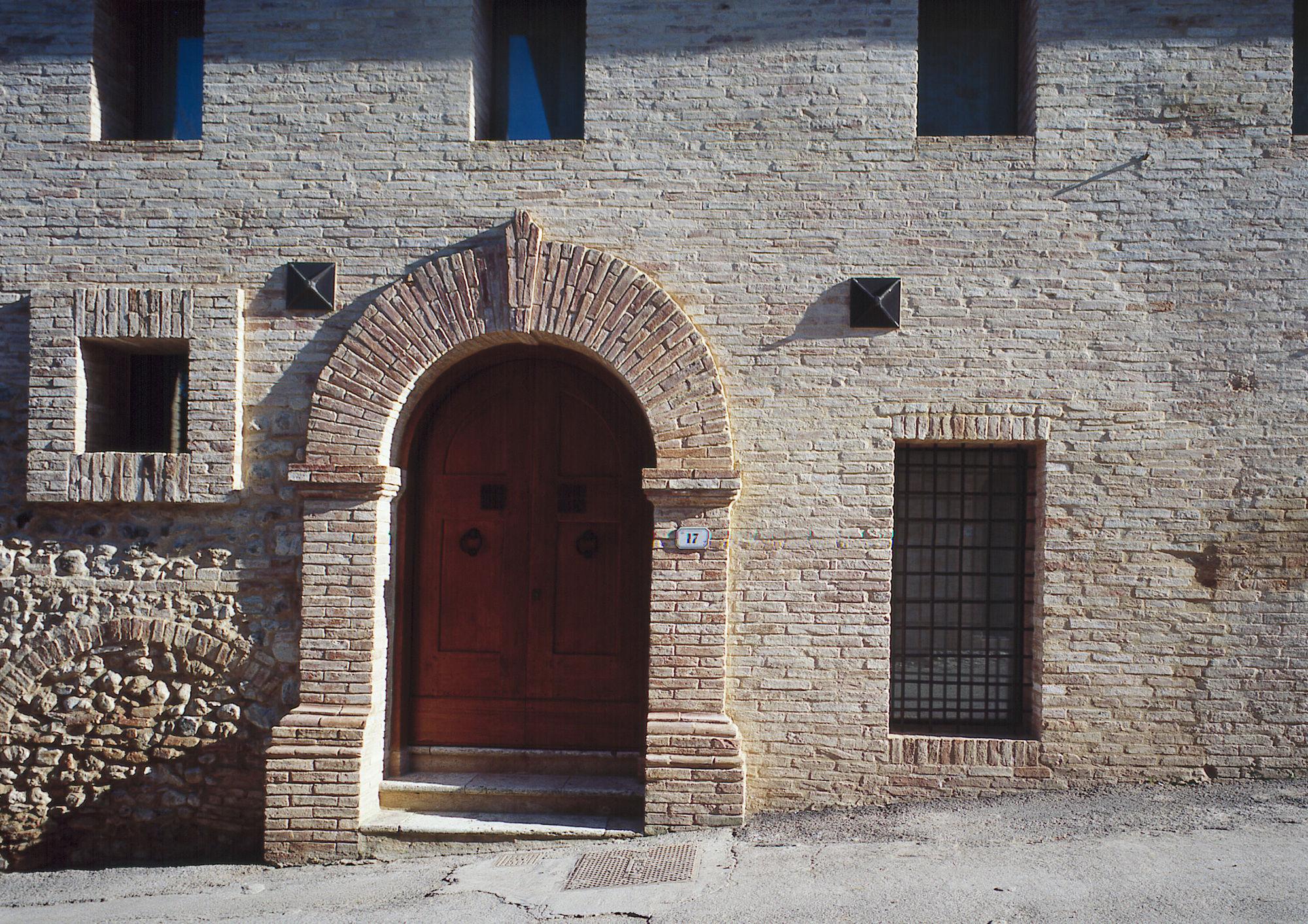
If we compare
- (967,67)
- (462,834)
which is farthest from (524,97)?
(462,834)

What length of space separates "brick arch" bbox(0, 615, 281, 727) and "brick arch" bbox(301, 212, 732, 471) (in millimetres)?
1269

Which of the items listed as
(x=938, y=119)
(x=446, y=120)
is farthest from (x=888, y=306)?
(x=446, y=120)

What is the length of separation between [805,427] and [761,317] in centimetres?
73

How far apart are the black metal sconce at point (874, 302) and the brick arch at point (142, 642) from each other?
4.27 m

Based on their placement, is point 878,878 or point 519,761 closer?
point 878,878

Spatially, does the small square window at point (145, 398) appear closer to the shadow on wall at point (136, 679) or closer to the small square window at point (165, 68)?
the shadow on wall at point (136, 679)

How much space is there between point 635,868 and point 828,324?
3.37 metres

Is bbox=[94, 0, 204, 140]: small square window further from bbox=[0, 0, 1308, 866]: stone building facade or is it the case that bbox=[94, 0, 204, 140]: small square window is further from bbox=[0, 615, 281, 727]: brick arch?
bbox=[0, 615, 281, 727]: brick arch

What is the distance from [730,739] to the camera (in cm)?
539

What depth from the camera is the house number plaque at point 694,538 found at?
550cm

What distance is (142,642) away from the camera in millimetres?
5773

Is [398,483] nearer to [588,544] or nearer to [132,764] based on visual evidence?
[588,544]

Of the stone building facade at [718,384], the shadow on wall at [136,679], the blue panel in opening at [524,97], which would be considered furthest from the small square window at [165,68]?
the shadow on wall at [136,679]

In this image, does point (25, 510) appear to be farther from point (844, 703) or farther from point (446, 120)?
point (844, 703)
